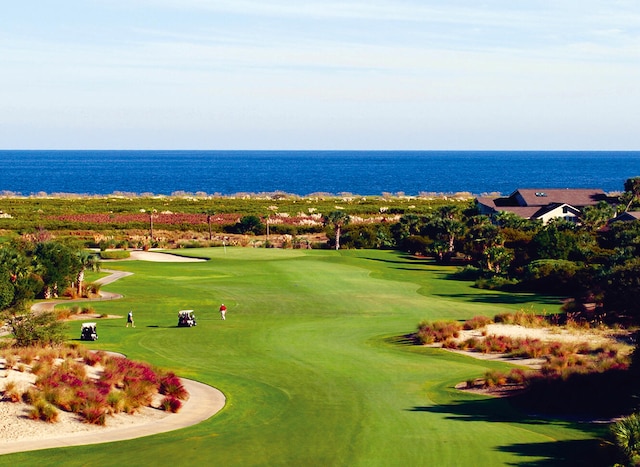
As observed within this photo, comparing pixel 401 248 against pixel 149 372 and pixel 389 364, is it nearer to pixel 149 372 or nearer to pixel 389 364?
pixel 389 364

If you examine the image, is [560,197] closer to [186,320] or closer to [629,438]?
[186,320]

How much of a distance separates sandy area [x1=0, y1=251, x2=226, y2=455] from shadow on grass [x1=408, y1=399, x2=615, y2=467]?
26.1 ft

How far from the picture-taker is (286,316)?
55.3 meters

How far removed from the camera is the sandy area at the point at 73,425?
88.8 feet

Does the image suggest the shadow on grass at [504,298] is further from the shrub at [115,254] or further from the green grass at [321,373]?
the shrub at [115,254]

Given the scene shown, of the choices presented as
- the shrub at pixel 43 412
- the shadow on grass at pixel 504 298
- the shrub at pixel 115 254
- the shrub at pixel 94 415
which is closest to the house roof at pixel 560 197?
the shadow on grass at pixel 504 298

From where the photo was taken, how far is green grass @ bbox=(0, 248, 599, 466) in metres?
26.5

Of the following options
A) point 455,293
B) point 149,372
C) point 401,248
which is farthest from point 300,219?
point 149,372

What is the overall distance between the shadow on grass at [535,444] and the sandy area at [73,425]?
7960mm

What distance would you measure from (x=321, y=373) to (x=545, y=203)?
8245 cm

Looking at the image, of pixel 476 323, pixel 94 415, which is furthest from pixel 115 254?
pixel 94 415

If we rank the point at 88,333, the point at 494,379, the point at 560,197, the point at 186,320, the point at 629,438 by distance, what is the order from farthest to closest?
the point at 560,197 < the point at 186,320 < the point at 88,333 < the point at 494,379 < the point at 629,438

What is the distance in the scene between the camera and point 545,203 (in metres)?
115

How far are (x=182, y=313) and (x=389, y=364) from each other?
1498 cm
